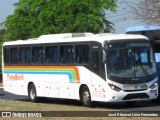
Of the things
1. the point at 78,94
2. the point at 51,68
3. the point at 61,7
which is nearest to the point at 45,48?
the point at 51,68

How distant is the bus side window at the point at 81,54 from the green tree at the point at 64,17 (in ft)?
61.9

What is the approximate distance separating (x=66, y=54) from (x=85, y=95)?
2238mm

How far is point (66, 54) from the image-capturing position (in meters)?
24.6

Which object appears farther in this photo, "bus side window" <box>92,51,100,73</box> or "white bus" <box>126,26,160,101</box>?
"white bus" <box>126,26,160,101</box>

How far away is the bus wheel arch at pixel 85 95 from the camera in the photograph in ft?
75.6

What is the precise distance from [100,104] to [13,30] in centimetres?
2391

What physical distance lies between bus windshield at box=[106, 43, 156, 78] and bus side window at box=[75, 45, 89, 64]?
4.43ft

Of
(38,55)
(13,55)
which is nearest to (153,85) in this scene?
(38,55)

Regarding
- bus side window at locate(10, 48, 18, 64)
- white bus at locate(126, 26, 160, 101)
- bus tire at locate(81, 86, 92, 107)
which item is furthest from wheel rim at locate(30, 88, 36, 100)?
white bus at locate(126, 26, 160, 101)

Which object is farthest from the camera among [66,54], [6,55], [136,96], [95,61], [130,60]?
[6,55]

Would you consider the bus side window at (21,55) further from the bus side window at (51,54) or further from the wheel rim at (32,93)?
the bus side window at (51,54)

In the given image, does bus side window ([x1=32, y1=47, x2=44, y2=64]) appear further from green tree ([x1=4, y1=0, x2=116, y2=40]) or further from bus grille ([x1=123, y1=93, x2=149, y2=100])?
green tree ([x1=4, y1=0, x2=116, y2=40])

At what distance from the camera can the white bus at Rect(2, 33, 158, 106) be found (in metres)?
22.0

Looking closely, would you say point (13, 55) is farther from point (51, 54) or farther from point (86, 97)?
point (86, 97)
